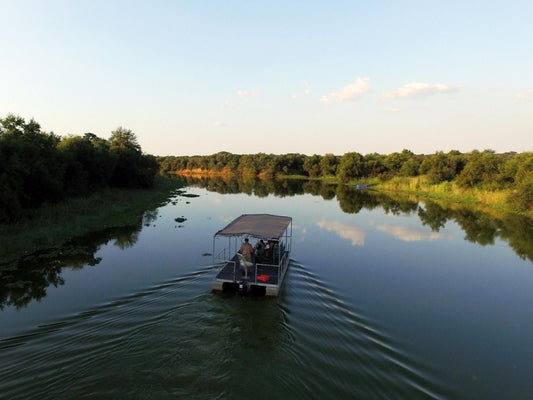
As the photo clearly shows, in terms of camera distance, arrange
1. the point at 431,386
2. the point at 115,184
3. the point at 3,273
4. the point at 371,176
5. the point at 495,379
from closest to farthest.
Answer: the point at 431,386 → the point at 495,379 → the point at 3,273 → the point at 115,184 → the point at 371,176

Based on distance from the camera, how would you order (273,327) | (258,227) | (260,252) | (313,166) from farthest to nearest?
(313,166) → (260,252) → (258,227) → (273,327)

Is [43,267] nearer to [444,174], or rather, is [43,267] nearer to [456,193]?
[456,193]

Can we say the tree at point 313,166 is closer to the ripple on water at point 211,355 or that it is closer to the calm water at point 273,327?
the calm water at point 273,327

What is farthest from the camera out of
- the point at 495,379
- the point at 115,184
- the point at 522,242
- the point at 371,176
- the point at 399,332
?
the point at 371,176

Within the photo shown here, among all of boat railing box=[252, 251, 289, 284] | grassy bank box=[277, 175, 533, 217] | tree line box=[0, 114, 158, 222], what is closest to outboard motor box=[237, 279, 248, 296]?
boat railing box=[252, 251, 289, 284]

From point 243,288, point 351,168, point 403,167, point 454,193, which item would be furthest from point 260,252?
point 351,168

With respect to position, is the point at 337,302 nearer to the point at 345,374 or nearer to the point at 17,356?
the point at 345,374

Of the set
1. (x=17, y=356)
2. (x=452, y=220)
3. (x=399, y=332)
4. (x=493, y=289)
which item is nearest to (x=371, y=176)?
(x=452, y=220)
